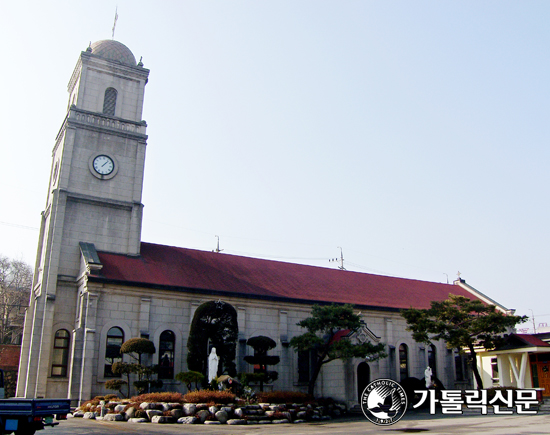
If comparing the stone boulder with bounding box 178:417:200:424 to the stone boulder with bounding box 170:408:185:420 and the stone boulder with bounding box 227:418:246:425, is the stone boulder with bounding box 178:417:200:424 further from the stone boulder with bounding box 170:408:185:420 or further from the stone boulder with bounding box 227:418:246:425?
the stone boulder with bounding box 227:418:246:425

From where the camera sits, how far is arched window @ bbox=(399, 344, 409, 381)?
36938 millimetres

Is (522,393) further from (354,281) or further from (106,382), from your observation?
(106,382)

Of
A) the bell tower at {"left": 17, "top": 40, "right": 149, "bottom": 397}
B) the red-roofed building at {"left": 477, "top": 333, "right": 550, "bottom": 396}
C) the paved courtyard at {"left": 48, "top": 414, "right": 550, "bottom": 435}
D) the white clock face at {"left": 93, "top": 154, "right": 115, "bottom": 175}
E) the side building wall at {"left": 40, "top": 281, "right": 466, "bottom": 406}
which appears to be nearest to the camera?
the paved courtyard at {"left": 48, "top": 414, "right": 550, "bottom": 435}

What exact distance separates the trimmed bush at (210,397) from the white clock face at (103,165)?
53.9 feet

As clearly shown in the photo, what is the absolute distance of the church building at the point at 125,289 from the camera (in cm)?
2823

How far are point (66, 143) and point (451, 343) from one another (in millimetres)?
26121

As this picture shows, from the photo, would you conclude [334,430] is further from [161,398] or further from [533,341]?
[533,341]

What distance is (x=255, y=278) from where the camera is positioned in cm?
3547

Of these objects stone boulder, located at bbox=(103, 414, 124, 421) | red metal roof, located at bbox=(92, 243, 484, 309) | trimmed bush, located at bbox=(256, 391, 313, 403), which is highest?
red metal roof, located at bbox=(92, 243, 484, 309)

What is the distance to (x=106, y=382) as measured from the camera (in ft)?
84.8

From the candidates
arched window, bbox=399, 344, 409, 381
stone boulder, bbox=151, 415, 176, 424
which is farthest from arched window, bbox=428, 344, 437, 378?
stone boulder, bbox=151, 415, 176, 424

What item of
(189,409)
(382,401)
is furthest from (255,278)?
(189,409)

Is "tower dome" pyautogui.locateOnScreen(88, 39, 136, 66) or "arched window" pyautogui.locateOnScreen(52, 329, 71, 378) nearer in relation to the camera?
"arched window" pyautogui.locateOnScreen(52, 329, 71, 378)

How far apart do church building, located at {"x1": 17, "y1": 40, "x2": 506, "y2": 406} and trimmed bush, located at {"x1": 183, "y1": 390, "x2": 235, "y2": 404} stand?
20.0 feet
